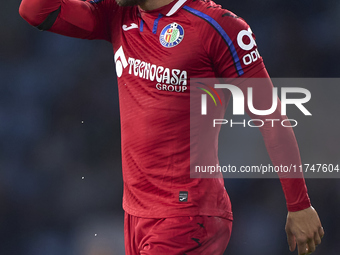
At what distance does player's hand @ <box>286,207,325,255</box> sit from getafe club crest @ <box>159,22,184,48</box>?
2.49 ft

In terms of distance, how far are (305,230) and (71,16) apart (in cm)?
117

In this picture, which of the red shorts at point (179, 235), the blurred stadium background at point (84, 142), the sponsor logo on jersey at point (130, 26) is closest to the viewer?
the red shorts at point (179, 235)

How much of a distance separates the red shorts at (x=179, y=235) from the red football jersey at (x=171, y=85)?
0.10 ft

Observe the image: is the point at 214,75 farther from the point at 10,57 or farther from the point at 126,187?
the point at 10,57

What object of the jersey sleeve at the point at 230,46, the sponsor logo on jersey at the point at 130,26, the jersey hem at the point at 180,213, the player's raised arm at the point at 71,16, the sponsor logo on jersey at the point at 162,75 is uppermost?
the player's raised arm at the point at 71,16

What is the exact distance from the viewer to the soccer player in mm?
1696

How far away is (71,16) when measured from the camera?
5.94ft

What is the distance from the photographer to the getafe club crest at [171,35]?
5.63ft

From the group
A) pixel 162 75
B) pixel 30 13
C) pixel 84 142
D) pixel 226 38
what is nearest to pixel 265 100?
pixel 226 38

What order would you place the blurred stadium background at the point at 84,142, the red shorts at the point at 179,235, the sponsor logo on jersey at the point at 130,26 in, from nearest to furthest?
1. the red shorts at the point at 179,235
2. the sponsor logo on jersey at the point at 130,26
3. the blurred stadium background at the point at 84,142

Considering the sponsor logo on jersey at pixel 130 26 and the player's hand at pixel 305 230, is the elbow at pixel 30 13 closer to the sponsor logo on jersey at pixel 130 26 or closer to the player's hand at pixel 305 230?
the sponsor logo on jersey at pixel 130 26

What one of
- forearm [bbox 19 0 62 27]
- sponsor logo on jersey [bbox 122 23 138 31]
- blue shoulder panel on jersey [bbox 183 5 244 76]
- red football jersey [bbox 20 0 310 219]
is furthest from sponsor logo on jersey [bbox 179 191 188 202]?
forearm [bbox 19 0 62 27]

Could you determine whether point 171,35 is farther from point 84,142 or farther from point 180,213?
point 84,142

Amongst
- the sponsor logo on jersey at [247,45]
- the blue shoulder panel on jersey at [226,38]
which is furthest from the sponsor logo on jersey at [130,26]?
the sponsor logo on jersey at [247,45]
